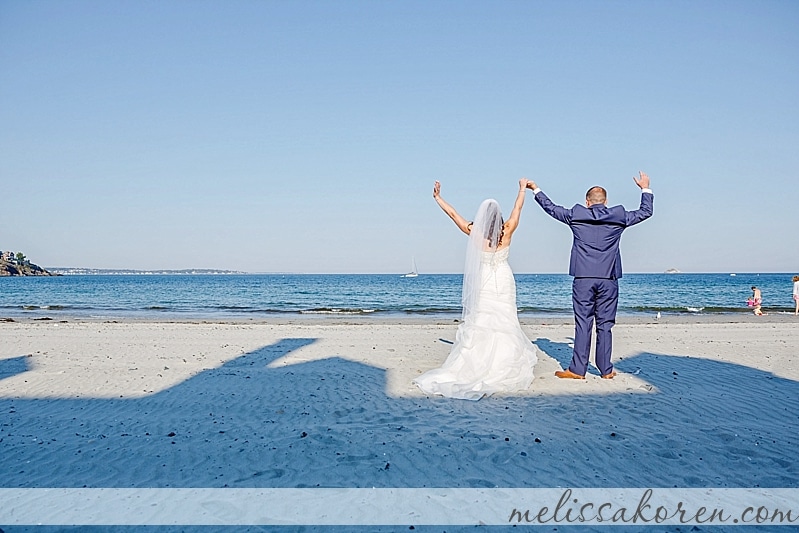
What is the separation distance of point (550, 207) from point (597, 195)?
2.17 ft

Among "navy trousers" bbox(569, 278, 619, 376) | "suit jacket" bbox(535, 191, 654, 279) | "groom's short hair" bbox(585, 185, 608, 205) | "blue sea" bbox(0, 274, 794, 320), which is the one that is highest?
"groom's short hair" bbox(585, 185, 608, 205)

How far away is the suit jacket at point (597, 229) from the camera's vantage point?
23.0 feet

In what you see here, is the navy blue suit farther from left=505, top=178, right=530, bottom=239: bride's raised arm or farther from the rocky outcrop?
the rocky outcrop

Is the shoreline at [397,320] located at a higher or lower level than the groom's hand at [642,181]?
lower

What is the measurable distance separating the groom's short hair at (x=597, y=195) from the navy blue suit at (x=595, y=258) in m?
0.09

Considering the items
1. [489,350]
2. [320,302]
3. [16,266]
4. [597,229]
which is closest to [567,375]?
[489,350]

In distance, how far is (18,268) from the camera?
447 feet

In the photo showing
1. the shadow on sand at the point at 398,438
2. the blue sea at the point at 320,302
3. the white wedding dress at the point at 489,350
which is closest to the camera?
the shadow on sand at the point at 398,438

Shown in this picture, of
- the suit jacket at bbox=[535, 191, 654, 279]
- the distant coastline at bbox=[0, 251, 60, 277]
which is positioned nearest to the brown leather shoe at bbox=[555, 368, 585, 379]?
the suit jacket at bbox=[535, 191, 654, 279]

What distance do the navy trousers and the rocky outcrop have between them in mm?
151224

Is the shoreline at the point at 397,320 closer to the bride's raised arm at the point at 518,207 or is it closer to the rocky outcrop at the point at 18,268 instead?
the bride's raised arm at the point at 518,207

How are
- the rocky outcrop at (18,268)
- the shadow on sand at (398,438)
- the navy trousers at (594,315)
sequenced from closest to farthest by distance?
the shadow on sand at (398,438), the navy trousers at (594,315), the rocky outcrop at (18,268)

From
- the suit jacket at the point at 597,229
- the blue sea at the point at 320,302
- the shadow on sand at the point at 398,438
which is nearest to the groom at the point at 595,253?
the suit jacket at the point at 597,229

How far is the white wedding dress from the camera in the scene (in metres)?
6.72
